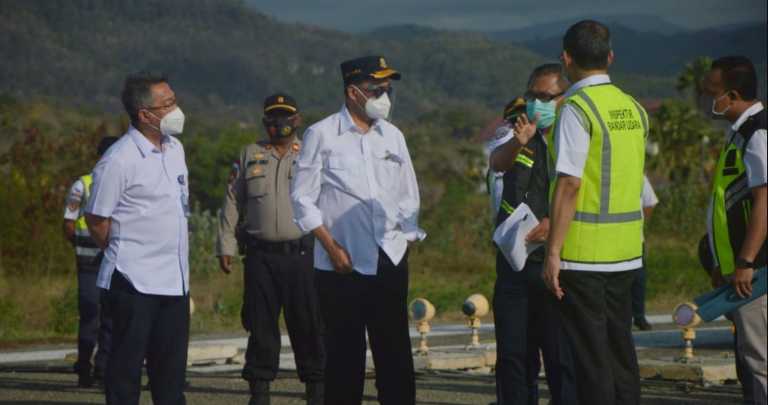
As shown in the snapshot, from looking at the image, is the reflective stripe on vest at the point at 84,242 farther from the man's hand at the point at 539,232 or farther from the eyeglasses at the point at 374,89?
the man's hand at the point at 539,232

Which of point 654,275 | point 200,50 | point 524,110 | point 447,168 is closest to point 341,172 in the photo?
point 524,110

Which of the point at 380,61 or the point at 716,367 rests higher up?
the point at 380,61

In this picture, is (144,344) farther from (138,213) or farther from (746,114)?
(746,114)

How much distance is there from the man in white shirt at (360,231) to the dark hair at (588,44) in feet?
4.29

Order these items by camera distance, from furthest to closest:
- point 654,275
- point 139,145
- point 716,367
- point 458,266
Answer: point 458,266
point 654,275
point 716,367
point 139,145

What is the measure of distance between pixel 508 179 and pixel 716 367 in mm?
3565

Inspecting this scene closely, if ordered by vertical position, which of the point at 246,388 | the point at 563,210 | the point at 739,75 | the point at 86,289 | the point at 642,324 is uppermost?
the point at 739,75

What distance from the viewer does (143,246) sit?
7.64m

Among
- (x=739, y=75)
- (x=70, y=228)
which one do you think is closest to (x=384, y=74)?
(x=739, y=75)

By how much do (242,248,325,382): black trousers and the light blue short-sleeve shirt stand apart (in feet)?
7.03

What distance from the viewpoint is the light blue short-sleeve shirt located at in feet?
25.0

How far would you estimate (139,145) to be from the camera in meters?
7.71

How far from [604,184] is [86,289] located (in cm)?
604

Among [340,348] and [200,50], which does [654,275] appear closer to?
[340,348]
